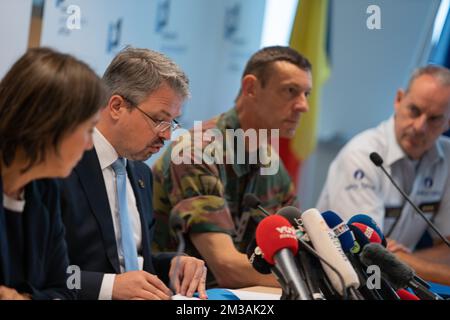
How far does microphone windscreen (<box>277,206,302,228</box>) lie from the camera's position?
185 cm

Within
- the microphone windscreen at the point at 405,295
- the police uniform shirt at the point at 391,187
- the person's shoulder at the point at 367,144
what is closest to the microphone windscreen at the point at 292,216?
the microphone windscreen at the point at 405,295

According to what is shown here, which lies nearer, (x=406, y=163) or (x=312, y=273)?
(x=312, y=273)

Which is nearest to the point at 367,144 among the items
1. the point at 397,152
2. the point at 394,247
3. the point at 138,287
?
the point at 397,152

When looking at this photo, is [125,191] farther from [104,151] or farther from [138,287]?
[138,287]

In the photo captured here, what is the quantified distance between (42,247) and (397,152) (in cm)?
196

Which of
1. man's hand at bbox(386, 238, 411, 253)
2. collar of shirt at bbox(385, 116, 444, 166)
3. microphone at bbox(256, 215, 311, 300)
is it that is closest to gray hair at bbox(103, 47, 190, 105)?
microphone at bbox(256, 215, 311, 300)

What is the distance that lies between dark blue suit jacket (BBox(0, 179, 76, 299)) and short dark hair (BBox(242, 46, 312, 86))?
1342 mm

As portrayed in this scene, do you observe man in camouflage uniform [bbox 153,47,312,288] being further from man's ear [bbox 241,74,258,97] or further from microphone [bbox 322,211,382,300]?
microphone [bbox 322,211,382,300]

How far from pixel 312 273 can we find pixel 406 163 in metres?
1.73

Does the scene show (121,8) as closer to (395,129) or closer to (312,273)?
(395,129)

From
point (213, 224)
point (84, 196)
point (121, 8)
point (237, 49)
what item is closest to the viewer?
point (84, 196)

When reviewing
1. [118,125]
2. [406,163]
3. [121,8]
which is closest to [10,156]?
[118,125]

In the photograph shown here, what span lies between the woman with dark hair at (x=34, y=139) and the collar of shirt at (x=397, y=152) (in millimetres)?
1928
